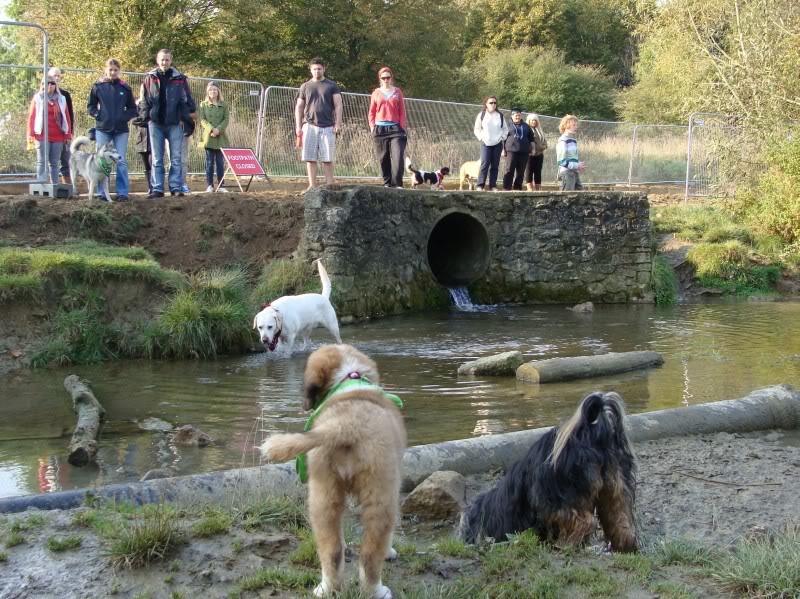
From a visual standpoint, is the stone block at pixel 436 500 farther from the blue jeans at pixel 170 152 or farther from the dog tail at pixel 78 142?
the dog tail at pixel 78 142

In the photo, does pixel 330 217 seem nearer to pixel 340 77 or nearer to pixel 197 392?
pixel 197 392

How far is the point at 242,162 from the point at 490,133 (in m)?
4.95

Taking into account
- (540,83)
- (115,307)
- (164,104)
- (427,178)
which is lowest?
(115,307)

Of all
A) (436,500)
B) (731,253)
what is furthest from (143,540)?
(731,253)

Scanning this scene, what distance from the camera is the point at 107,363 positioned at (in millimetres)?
11102

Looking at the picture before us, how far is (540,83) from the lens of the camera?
138ft

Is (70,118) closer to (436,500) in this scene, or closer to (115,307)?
(115,307)

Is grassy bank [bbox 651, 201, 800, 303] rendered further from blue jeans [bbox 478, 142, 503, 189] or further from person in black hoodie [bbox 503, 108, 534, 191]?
blue jeans [bbox 478, 142, 503, 189]

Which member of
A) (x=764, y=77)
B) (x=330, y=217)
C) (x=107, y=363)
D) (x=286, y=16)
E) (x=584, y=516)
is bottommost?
(x=107, y=363)

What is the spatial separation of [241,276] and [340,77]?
21.3m

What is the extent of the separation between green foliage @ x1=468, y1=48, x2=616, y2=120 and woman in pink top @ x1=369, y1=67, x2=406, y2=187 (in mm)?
25920

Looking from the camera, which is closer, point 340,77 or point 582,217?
point 582,217

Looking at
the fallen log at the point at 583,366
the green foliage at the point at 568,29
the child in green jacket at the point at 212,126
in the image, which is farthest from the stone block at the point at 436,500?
the green foliage at the point at 568,29

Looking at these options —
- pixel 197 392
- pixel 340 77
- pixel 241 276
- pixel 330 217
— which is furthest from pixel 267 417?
pixel 340 77
